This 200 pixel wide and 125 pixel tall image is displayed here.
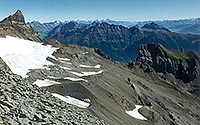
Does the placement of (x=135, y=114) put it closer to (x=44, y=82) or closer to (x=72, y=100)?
(x=72, y=100)

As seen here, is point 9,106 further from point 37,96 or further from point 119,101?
point 119,101

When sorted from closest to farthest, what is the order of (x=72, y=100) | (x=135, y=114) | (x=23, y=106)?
(x=23, y=106), (x=72, y=100), (x=135, y=114)

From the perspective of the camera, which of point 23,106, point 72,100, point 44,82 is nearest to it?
point 23,106

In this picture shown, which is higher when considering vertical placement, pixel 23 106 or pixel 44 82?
pixel 23 106

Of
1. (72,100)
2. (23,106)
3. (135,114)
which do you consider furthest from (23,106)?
(135,114)

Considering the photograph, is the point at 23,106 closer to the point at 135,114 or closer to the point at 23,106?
the point at 23,106

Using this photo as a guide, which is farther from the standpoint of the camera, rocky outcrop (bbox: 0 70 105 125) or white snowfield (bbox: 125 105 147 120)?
white snowfield (bbox: 125 105 147 120)

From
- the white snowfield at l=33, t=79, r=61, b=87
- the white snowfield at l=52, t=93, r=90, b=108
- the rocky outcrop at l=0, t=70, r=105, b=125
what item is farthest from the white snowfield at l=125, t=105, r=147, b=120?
the rocky outcrop at l=0, t=70, r=105, b=125

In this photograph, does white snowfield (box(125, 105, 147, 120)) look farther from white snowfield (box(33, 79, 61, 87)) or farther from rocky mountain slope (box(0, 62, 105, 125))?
rocky mountain slope (box(0, 62, 105, 125))

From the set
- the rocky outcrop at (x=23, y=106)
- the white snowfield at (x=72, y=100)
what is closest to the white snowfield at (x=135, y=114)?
the white snowfield at (x=72, y=100)

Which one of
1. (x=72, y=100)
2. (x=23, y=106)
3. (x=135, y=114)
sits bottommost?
(x=135, y=114)

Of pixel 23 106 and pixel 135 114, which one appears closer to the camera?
pixel 23 106
